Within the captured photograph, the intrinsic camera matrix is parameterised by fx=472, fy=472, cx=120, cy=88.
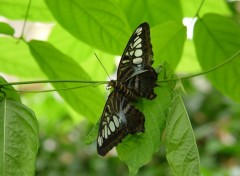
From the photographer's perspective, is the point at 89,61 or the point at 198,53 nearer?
the point at 198,53

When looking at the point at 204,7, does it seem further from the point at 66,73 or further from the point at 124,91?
the point at 124,91

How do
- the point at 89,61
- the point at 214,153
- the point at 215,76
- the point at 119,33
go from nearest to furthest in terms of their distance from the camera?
the point at 119,33 → the point at 215,76 → the point at 89,61 → the point at 214,153

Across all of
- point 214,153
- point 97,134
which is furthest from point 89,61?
point 214,153

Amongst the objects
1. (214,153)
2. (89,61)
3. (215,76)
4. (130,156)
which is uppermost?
(214,153)

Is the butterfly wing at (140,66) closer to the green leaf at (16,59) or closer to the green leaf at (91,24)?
the green leaf at (91,24)

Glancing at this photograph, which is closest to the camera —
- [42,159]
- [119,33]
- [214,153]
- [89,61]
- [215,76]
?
[119,33]

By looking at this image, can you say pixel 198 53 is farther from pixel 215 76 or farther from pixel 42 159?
pixel 42 159

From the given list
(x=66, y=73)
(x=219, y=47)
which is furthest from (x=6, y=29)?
(x=219, y=47)

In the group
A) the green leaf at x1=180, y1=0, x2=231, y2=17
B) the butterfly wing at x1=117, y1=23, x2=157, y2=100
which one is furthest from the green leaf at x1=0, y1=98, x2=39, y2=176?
the green leaf at x1=180, y1=0, x2=231, y2=17
